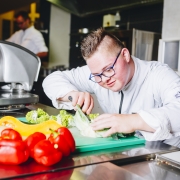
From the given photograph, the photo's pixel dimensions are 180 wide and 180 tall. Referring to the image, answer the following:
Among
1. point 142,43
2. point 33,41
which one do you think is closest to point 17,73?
point 142,43

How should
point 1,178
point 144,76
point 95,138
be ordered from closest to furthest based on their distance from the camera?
point 1,178 < point 95,138 < point 144,76

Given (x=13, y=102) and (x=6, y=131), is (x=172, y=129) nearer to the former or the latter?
(x=6, y=131)

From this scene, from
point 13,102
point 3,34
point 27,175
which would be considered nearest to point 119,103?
point 13,102

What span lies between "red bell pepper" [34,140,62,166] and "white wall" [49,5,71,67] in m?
4.92

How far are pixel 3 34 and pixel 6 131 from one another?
207 inches

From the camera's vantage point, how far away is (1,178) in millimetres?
862

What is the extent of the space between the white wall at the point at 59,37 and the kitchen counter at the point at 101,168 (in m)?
4.77

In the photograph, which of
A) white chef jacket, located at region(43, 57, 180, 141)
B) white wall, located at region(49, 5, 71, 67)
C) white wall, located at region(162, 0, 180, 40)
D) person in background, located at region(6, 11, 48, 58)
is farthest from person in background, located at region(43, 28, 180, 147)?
white wall, located at region(49, 5, 71, 67)

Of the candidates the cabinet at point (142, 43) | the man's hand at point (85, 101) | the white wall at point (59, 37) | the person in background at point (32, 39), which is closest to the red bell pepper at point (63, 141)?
the man's hand at point (85, 101)

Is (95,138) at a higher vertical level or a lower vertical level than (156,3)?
lower

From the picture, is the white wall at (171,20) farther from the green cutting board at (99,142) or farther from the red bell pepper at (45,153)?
the red bell pepper at (45,153)

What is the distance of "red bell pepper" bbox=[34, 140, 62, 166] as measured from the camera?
937 millimetres

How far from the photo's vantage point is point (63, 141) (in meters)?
1.02

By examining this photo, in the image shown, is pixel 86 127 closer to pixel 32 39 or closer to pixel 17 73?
pixel 17 73
